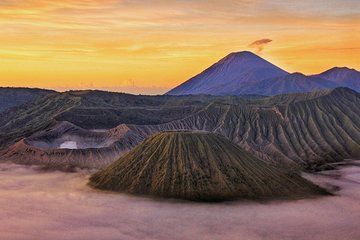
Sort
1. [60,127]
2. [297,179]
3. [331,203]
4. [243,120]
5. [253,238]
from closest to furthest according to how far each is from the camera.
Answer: [253,238], [331,203], [297,179], [60,127], [243,120]

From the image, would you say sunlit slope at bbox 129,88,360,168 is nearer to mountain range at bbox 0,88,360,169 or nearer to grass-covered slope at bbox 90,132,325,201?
mountain range at bbox 0,88,360,169

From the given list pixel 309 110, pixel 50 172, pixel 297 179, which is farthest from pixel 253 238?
pixel 309 110

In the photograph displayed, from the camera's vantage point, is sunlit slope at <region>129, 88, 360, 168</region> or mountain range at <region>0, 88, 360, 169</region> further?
sunlit slope at <region>129, 88, 360, 168</region>

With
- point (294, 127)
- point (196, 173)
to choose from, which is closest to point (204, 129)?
point (294, 127)

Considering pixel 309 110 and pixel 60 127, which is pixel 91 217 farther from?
pixel 309 110

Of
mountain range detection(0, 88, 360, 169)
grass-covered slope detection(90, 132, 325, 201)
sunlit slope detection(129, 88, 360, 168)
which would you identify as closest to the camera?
grass-covered slope detection(90, 132, 325, 201)

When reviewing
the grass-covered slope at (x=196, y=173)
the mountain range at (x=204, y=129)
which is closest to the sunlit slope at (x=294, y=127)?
the mountain range at (x=204, y=129)

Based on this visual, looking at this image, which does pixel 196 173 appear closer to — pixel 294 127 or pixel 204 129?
pixel 204 129

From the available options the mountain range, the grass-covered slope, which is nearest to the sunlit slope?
the mountain range
